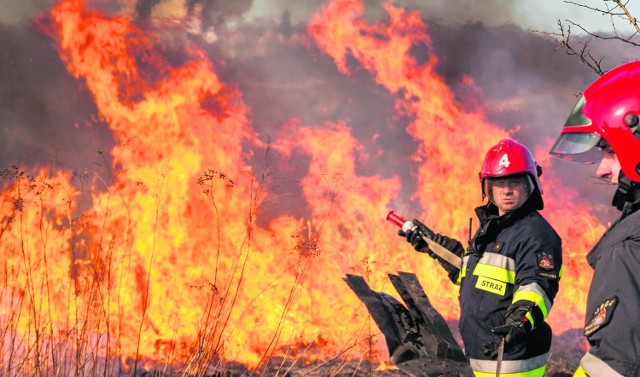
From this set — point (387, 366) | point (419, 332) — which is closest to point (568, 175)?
point (387, 366)

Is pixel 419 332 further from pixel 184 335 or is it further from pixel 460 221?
pixel 460 221

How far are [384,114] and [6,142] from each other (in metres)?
5.19

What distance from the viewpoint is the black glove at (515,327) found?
277 cm

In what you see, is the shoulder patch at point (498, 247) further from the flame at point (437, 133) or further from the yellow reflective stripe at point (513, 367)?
the flame at point (437, 133)

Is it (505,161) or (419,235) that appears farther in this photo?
(419,235)

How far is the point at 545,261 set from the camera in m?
3.32

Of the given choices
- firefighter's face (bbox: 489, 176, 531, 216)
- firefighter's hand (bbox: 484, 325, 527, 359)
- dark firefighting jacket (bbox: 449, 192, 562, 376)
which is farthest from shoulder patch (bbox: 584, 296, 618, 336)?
firefighter's face (bbox: 489, 176, 531, 216)

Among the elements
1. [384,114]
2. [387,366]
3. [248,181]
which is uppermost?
[384,114]

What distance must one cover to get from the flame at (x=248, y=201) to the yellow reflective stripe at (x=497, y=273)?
3.55 metres

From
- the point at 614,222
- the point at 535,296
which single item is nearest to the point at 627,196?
the point at 614,222

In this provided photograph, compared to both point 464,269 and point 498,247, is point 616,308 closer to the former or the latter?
point 498,247

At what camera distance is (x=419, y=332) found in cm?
364

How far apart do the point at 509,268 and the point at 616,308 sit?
5.83ft

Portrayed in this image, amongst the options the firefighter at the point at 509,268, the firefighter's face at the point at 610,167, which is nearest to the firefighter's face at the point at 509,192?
the firefighter at the point at 509,268
